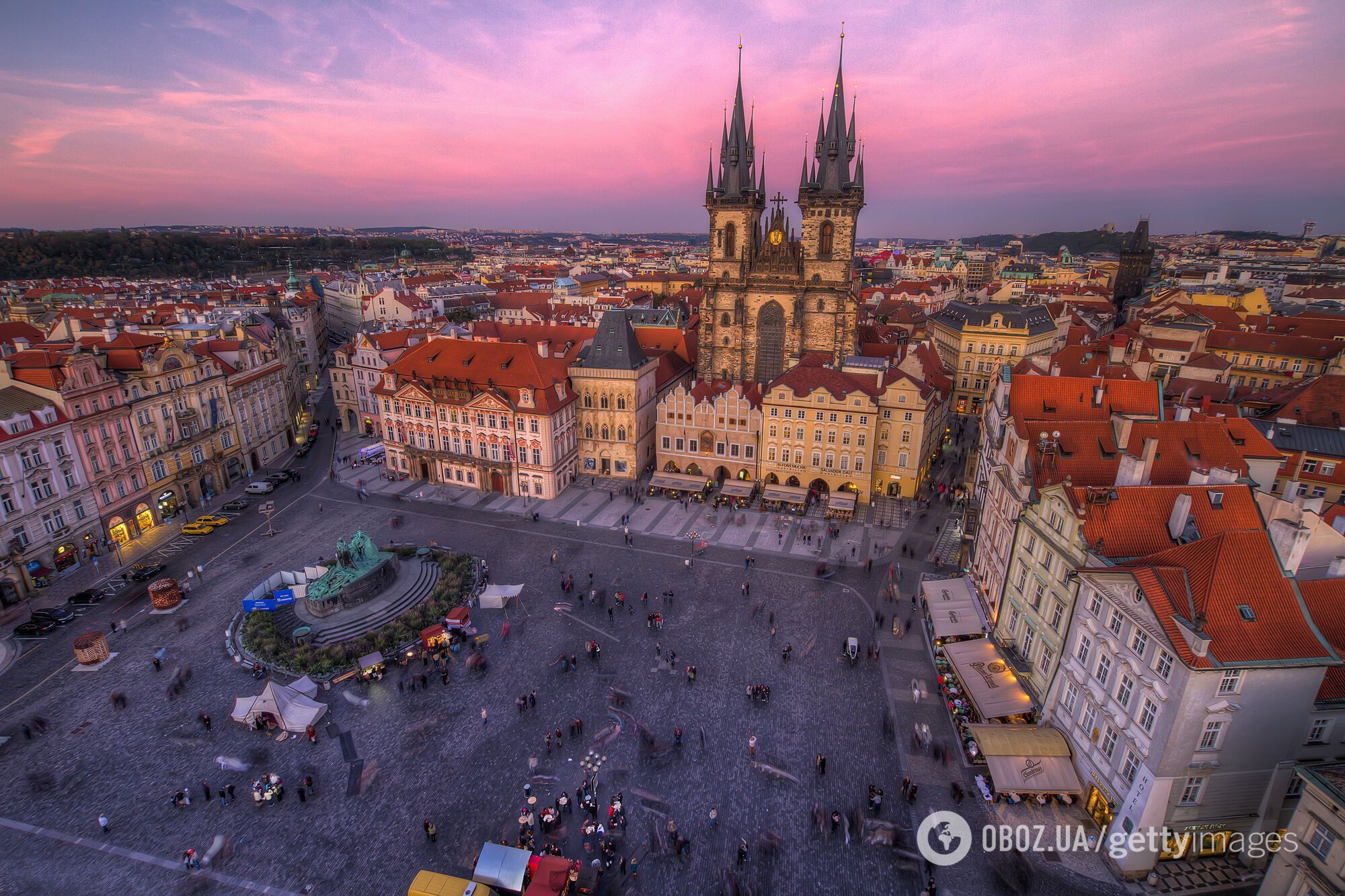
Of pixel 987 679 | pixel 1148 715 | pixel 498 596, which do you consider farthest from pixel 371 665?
pixel 1148 715

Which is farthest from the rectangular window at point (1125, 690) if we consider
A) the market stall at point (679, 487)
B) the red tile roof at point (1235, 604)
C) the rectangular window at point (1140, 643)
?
the market stall at point (679, 487)

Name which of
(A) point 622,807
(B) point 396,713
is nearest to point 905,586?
(A) point 622,807

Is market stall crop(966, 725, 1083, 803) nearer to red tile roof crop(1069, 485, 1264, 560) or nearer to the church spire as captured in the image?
red tile roof crop(1069, 485, 1264, 560)

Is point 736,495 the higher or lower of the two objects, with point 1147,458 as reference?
lower

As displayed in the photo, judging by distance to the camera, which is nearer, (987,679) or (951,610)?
(987,679)

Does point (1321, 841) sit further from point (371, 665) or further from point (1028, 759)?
point (371, 665)

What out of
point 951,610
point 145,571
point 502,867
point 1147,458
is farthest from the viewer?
point 145,571

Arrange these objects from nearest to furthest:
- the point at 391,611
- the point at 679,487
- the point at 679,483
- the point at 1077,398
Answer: the point at 1077,398 < the point at 391,611 < the point at 679,487 < the point at 679,483
